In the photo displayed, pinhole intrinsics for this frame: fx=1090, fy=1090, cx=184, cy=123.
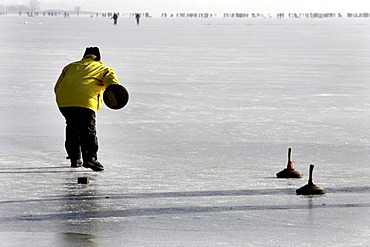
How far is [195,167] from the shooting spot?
11.0m

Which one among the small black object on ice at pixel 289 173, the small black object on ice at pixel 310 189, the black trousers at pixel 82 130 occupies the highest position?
the black trousers at pixel 82 130

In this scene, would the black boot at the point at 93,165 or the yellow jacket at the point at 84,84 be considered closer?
the black boot at the point at 93,165

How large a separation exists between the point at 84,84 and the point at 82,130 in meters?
0.47

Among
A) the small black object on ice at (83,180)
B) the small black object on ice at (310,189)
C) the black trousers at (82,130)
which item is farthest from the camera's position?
the black trousers at (82,130)

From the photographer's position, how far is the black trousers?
36.1ft

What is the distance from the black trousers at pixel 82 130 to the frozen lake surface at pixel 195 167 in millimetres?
208

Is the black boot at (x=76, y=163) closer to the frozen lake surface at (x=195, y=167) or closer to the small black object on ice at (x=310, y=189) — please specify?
the frozen lake surface at (x=195, y=167)

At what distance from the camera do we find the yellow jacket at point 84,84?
11031 mm

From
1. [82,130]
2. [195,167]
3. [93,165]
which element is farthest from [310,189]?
[82,130]

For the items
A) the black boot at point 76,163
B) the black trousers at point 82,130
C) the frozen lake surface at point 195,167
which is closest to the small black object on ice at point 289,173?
the frozen lake surface at point 195,167

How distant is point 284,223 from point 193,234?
2.61ft

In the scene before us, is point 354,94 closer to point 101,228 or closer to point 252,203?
point 252,203

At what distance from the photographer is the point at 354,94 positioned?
65.5 ft

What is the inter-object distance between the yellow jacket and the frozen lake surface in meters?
0.68
